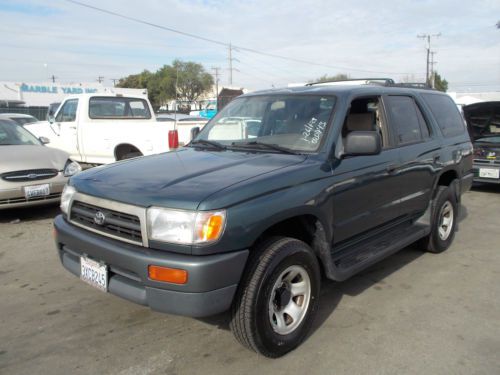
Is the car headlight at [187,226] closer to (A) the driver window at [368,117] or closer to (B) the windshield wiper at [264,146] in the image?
(B) the windshield wiper at [264,146]

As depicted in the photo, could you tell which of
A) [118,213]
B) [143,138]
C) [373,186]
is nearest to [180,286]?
[118,213]

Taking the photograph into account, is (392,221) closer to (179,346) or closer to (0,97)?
(179,346)

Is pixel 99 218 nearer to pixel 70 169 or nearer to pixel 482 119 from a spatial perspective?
pixel 70 169

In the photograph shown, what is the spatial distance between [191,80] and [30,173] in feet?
238

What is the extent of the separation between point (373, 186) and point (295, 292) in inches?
48.7

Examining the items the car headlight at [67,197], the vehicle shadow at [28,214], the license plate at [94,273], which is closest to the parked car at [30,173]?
the vehicle shadow at [28,214]

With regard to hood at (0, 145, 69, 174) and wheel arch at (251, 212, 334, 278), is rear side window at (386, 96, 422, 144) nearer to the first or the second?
wheel arch at (251, 212, 334, 278)

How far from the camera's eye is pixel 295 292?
10.4ft

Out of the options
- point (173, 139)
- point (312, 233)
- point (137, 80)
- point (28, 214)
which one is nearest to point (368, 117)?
point (312, 233)

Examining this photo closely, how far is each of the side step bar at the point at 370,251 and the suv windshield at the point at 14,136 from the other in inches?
230

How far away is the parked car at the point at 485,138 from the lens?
8828mm

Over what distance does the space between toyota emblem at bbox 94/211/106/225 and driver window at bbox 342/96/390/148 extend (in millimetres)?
2231

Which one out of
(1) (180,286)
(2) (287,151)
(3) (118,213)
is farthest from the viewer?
(2) (287,151)

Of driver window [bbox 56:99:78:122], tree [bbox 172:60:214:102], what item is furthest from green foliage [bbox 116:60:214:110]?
driver window [bbox 56:99:78:122]
